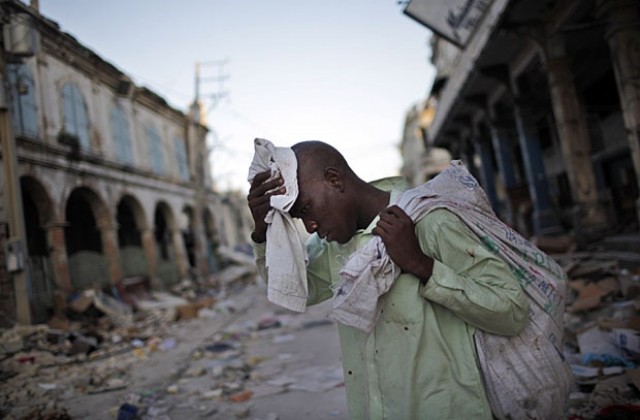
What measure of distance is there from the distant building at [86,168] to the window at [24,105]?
3 cm

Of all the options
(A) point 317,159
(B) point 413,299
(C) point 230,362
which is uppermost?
(A) point 317,159

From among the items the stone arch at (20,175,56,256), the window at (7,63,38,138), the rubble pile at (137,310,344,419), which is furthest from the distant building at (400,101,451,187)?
the rubble pile at (137,310,344,419)

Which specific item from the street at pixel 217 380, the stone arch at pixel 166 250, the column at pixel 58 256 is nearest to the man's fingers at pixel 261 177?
the street at pixel 217 380

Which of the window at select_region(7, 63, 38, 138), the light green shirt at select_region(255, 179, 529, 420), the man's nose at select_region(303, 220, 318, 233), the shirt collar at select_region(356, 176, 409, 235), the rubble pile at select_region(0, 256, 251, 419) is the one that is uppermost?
the window at select_region(7, 63, 38, 138)

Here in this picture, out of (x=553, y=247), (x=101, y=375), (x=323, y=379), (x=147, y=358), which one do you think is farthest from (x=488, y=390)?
(x=553, y=247)

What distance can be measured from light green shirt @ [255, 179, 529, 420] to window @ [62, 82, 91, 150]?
13.8 m

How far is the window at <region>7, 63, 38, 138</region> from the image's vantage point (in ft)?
34.7

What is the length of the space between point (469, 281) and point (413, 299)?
0.55 ft

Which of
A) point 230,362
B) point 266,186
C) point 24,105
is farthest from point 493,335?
point 24,105

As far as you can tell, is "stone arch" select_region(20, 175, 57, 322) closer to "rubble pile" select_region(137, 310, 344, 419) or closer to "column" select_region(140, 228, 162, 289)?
"column" select_region(140, 228, 162, 289)

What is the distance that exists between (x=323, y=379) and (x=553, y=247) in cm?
471

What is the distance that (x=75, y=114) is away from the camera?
13.3 meters

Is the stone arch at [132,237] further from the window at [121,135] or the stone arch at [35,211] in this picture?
the stone arch at [35,211]

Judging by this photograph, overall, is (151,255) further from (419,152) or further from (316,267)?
(419,152)
